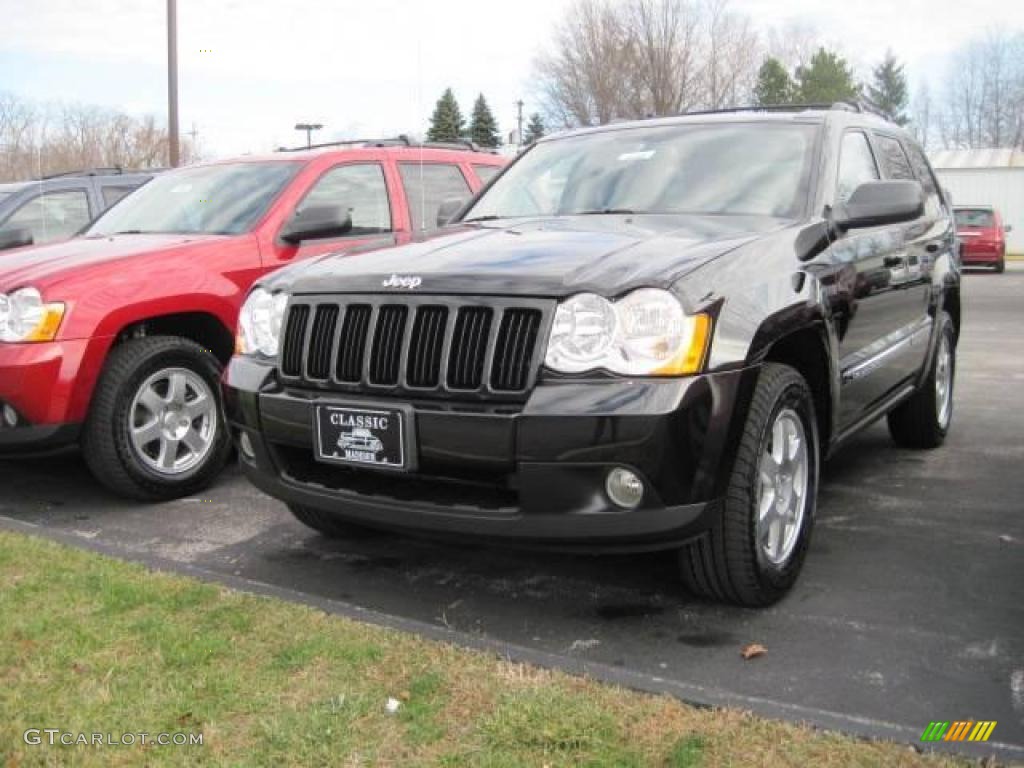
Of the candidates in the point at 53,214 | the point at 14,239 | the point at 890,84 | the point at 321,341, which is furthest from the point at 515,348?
the point at 890,84

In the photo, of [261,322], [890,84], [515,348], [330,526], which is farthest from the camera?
[890,84]

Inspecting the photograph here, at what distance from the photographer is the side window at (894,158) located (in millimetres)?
5199

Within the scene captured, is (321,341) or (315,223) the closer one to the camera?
(321,341)

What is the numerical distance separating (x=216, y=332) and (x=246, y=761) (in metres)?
3.31

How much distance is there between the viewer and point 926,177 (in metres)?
5.96

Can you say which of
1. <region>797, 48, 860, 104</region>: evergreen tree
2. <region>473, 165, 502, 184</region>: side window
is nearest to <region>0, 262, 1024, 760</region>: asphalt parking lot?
<region>473, 165, 502, 184</region>: side window

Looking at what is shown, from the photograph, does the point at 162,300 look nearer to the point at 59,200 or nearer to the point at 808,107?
the point at 808,107

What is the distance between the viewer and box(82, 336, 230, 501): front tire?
198 inches

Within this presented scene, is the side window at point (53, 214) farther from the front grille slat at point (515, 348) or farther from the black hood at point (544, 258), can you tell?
the front grille slat at point (515, 348)

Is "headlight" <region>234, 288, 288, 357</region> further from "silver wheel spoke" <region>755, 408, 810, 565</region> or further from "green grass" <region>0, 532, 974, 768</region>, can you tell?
"silver wheel spoke" <region>755, 408, 810, 565</region>

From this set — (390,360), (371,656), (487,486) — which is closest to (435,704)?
(371,656)

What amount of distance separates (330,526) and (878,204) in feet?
8.37

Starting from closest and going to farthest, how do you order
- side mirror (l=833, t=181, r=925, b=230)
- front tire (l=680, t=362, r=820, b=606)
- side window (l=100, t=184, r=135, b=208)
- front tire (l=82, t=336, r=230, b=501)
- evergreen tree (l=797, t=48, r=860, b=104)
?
front tire (l=680, t=362, r=820, b=606) < side mirror (l=833, t=181, r=925, b=230) < front tire (l=82, t=336, r=230, b=501) < side window (l=100, t=184, r=135, b=208) < evergreen tree (l=797, t=48, r=860, b=104)

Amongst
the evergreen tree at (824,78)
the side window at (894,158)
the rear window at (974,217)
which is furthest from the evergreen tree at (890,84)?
the side window at (894,158)
